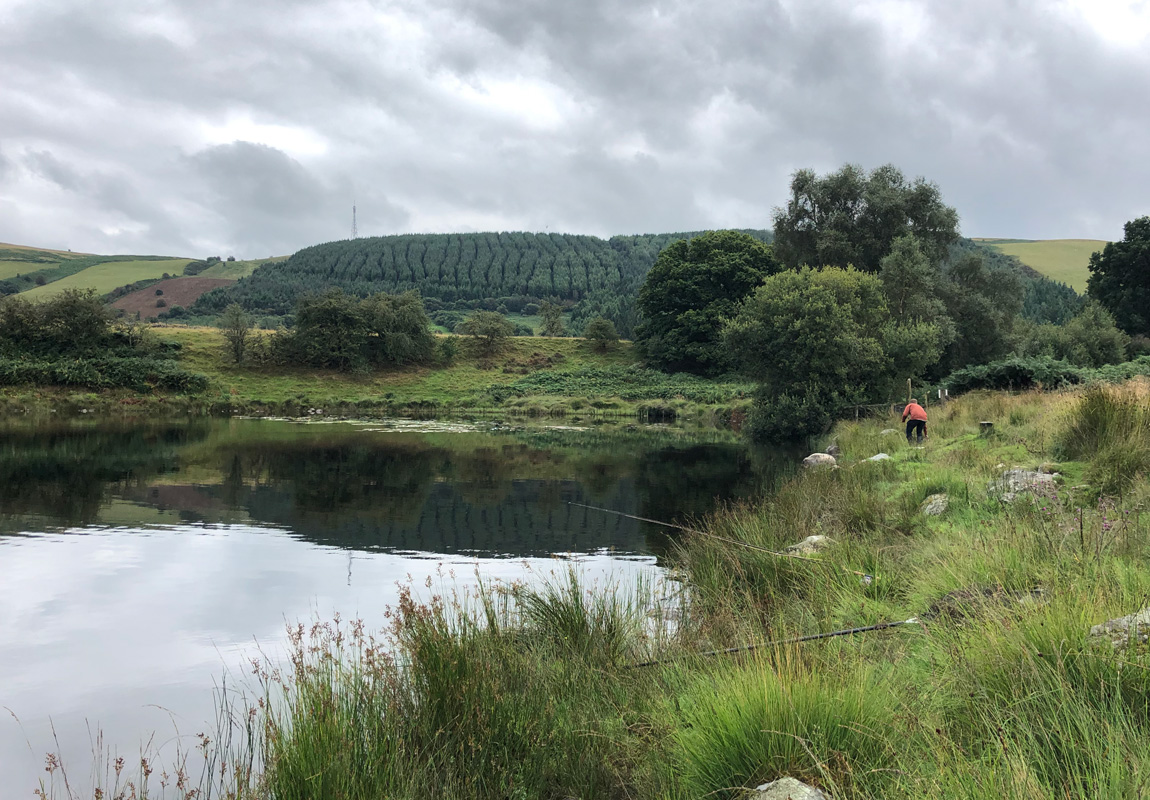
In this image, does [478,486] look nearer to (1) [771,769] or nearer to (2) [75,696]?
(2) [75,696]

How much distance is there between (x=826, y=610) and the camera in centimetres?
597

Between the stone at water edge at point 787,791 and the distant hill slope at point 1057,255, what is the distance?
14451cm

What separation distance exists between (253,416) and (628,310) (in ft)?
217

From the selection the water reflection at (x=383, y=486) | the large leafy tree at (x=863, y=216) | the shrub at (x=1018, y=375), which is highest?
the large leafy tree at (x=863, y=216)

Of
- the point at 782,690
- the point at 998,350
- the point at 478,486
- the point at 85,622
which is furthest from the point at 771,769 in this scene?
the point at 998,350

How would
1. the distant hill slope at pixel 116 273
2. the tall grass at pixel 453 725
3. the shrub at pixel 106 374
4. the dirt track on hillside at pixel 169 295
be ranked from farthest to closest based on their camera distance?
1. the distant hill slope at pixel 116 273
2. the dirt track on hillside at pixel 169 295
3. the shrub at pixel 106 374
4. the tall grass at pixel 453 725

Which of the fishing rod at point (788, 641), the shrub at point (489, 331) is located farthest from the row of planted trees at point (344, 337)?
the fishing rod at point (788, 641)

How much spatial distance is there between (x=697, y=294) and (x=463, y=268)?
317ft

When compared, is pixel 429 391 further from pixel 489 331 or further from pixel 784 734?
pixel 784 734

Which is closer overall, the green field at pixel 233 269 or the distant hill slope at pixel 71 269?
the distant hill slope at pixel 71 269

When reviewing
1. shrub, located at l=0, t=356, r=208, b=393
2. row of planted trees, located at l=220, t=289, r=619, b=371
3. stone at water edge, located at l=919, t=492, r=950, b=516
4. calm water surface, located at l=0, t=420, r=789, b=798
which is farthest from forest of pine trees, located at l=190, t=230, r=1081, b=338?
stone at water edge, located at l=919, t=492, r=950, b=516

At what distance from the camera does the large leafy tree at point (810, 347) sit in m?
32.2

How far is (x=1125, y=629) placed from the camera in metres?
3.85

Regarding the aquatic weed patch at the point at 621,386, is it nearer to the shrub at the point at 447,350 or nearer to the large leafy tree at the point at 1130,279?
the shrub at the point at 447,350
